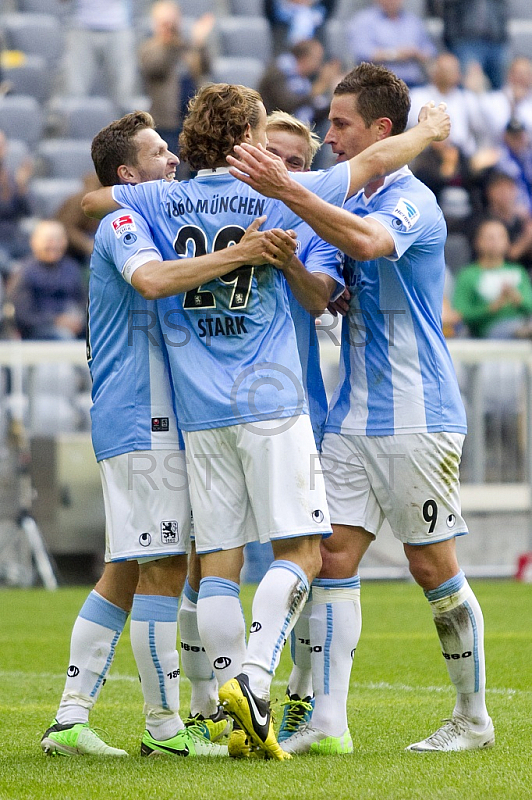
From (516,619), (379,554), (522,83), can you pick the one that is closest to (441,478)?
(516,619)

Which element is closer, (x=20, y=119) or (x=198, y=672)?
(x=198, y=672)

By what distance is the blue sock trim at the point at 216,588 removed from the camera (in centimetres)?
392

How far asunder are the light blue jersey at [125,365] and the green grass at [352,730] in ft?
3.40

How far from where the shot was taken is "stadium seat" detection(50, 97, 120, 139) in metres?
14.6

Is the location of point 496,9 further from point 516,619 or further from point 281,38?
point 516,619

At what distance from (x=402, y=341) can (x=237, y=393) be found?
2.18 ft

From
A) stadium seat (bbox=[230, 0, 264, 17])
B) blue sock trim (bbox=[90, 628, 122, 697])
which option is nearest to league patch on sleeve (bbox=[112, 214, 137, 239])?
blue sock trim (bbox=[90, 628, 122, 697])

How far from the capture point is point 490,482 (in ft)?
36.0

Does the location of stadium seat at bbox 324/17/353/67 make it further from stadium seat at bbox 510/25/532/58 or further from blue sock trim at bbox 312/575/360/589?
blue sock trim at bbox 312/575/360/589

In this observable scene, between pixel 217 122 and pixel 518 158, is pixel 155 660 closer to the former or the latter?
pixel 217 122

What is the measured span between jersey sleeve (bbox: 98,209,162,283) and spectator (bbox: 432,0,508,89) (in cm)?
1174

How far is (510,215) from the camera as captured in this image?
13.2 metres

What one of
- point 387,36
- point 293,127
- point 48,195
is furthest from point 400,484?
point 387,36

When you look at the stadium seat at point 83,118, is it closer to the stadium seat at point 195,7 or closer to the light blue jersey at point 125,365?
the stadium seat at point 195,7
